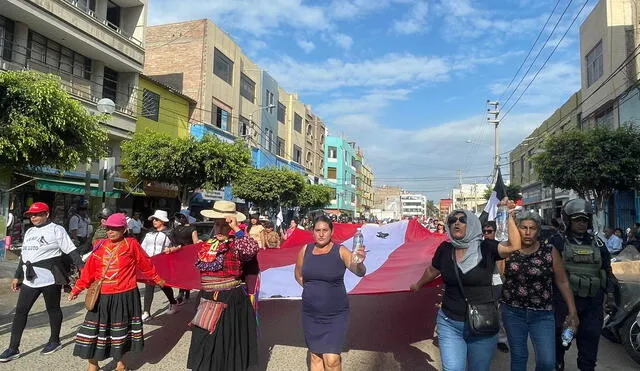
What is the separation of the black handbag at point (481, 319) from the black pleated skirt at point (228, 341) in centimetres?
187

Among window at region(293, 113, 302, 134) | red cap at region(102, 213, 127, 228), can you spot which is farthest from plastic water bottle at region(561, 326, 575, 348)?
window at region(293, 113, 302, 134)

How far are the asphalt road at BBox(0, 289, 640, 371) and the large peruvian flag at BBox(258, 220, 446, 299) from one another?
73 centimetres

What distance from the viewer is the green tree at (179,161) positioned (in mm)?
19234

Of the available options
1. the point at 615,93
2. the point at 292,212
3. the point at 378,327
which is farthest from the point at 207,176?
the point at 292,212

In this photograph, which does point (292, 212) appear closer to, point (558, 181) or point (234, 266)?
point (558, 181)

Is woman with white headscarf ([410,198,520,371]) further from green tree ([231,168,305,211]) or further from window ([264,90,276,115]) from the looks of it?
window ([264,90,276,115])

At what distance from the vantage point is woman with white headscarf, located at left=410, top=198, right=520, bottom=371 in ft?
11.9

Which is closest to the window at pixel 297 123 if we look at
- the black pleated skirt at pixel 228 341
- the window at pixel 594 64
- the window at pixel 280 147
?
the window at pixel 280 147

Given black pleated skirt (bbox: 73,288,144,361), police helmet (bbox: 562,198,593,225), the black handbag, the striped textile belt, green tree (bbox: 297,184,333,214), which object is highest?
green tree (bbox: 297,184,333,214)

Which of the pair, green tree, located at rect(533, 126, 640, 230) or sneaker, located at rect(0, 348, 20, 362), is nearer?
sneaker, located at rect(0, 348, 20, 362)

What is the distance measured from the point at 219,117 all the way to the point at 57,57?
13226 millimetres

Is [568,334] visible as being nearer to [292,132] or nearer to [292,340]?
[292,340]

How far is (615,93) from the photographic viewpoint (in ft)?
72.8

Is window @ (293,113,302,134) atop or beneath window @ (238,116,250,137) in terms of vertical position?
atop
